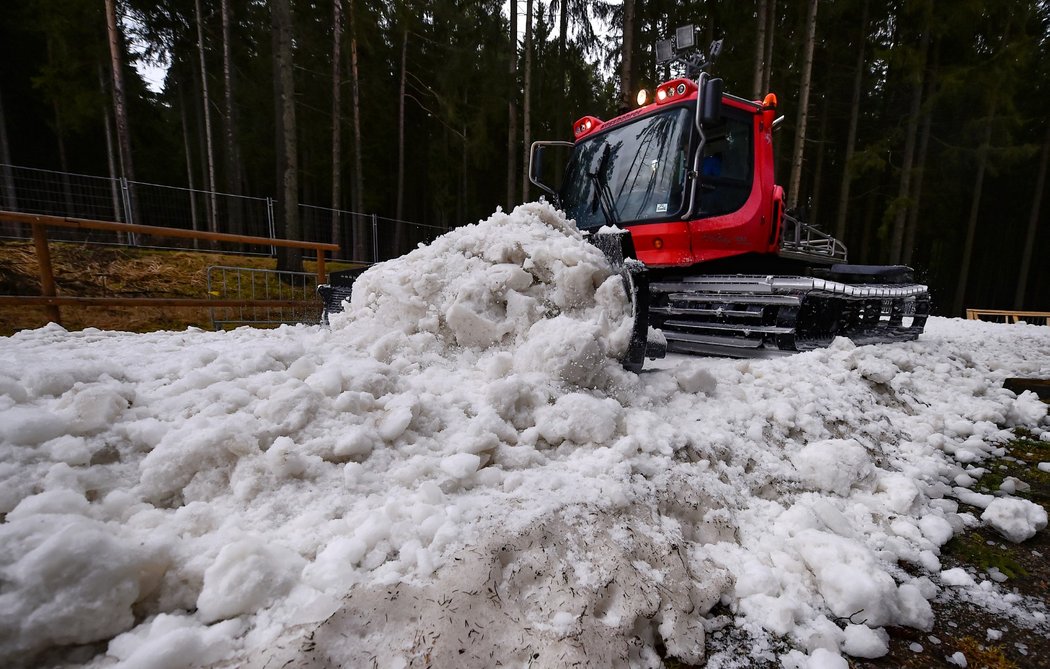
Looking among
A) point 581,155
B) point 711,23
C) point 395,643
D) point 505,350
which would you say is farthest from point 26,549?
point 711,23

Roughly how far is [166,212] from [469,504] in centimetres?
1757

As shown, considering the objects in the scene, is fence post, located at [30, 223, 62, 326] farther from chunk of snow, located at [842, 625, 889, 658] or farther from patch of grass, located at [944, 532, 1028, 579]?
patch of grass, located at [944, 532, 1028, 579]

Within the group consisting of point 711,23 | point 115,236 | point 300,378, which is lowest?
point 300,378

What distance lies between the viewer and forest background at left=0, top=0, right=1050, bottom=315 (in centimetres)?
1335

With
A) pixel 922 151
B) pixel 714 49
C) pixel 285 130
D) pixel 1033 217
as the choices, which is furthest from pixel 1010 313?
pixel 285 130

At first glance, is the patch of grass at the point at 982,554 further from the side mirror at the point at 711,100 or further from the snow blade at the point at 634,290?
the side mirror at the point at 711,100

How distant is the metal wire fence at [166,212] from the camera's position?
41.1 feet

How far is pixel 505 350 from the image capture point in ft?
8.89

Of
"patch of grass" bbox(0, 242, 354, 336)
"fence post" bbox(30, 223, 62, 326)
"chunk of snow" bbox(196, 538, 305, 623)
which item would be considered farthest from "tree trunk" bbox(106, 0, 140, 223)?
"chunk of snow" bbox(196, 538, 305, 623)

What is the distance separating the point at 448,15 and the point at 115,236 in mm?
12596

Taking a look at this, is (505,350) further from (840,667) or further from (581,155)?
(581,155)

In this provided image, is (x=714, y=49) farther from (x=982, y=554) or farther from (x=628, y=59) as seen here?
(x=982, y=554)

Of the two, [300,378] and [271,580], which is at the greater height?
[300,378]

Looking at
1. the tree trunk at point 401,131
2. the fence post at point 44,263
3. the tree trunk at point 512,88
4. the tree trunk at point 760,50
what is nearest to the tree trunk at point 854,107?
the tree trunk at point 760,50
